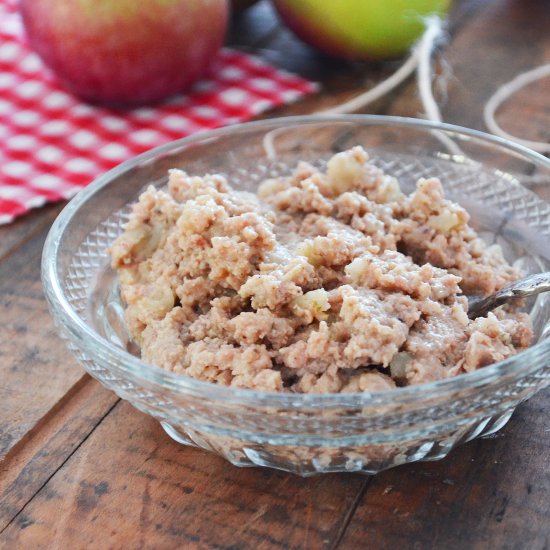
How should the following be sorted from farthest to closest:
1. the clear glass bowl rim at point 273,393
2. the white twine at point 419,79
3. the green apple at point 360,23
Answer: the green apple at point 360,23, the white twine at point 419,79, the clear glass bowl rim at point 273,393

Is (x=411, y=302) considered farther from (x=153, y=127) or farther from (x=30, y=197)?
(x=153, y=127)

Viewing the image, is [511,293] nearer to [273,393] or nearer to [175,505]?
[273,393]

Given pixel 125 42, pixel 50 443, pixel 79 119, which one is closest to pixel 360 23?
pixel 125 42

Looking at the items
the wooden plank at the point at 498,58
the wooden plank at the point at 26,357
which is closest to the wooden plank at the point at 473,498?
the wooden plank at the point at 26,357

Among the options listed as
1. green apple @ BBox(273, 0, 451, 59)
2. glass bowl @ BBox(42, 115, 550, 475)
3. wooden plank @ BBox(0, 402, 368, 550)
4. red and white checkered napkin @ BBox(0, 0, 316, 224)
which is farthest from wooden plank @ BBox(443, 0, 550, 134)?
wooden plank @ BBox(0, 402, 368, 550)

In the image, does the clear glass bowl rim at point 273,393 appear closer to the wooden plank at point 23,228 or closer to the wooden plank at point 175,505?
the wooden plank at point 175,505

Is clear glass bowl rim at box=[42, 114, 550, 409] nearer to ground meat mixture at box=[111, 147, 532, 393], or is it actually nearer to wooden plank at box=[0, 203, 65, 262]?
ground meat mixture at box=[111, 147, 532, 393]
